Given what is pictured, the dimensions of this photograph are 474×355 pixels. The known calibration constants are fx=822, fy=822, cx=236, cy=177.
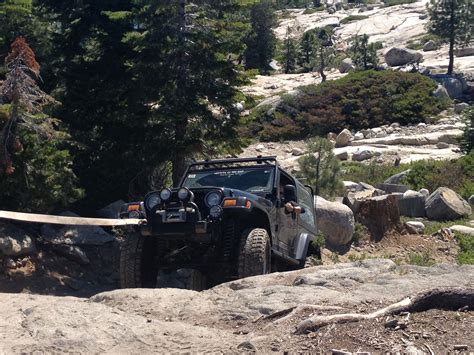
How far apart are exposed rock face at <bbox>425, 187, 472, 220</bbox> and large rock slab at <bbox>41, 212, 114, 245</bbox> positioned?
11579mm

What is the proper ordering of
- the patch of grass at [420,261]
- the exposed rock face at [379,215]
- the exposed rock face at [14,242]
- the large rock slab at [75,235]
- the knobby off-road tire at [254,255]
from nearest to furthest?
1. the knobby off-road tire at [254,255]
2. the patch of grass at [420,261]
3. the exposed rock face at [14,242]
4. the large rock slab at [75,235]
5. the exposed rock face at [379,215]

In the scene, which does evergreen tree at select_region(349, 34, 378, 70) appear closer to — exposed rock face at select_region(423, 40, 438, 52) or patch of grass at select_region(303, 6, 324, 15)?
exposed rock face at select_region(423, 40, 438, 52)

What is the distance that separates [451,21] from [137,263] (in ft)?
182

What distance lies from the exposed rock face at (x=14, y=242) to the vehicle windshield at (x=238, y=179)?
9.75ft

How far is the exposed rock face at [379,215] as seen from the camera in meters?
18.1

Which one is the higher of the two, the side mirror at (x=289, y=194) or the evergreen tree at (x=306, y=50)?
the side mirror at (x=289, y=194)

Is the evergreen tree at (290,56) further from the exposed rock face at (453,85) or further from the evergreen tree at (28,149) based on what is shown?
the evergreen tree at (28,149)

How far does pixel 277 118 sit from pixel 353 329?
38.4 m

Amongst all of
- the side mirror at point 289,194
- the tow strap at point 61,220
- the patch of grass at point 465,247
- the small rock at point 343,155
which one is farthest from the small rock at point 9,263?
the small rock at point 343,155

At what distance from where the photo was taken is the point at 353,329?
19.1ft

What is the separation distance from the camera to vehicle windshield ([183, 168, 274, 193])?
1080cm

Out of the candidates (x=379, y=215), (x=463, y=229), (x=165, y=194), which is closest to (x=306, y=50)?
(x=463, y=229)

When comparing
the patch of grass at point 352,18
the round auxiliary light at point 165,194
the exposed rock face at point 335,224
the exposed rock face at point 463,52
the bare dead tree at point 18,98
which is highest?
the bare dead tree at point 18,98

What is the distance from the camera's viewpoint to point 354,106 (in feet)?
155
